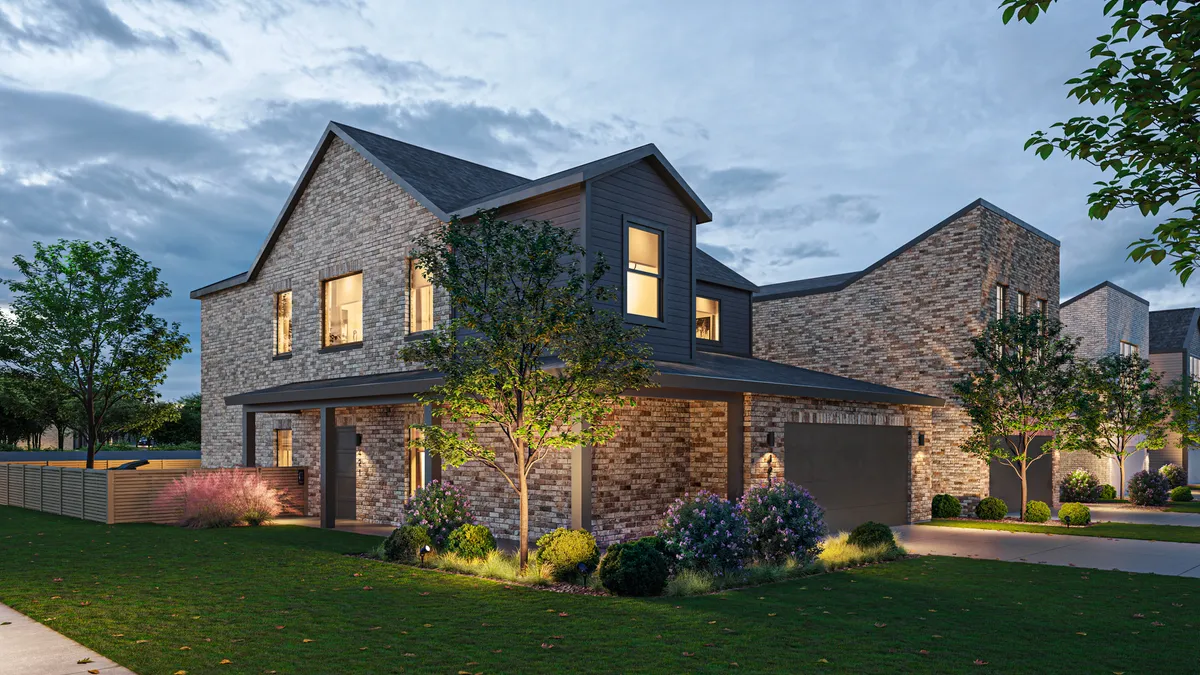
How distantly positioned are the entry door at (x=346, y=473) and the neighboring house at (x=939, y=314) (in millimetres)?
14038

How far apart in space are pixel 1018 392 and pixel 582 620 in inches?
665

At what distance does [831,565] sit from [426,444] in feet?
→ 21.5

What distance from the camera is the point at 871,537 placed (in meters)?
15.1

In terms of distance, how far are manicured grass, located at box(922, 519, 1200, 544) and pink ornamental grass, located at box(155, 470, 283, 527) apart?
52.8ft

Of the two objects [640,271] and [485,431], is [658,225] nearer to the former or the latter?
[640,271]

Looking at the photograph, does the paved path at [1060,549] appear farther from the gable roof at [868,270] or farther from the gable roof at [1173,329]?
the gable roof at [1173,329]

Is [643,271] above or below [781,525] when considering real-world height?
above

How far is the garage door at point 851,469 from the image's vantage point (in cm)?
1889

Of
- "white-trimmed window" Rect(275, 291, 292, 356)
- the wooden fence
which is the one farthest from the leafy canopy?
"white-trimmed window" Rect(275, 291, 292, 356)

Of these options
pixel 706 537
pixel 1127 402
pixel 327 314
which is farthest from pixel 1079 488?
pixel 327 314

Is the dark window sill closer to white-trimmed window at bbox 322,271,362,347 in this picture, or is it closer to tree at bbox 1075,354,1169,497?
white-trimmed window at bbox 322,271,362,347

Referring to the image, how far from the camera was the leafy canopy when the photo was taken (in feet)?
72.4

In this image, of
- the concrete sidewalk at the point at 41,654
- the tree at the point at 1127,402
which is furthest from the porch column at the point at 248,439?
the tree at the point at 1127,402

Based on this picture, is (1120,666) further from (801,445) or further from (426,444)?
(801,445)
